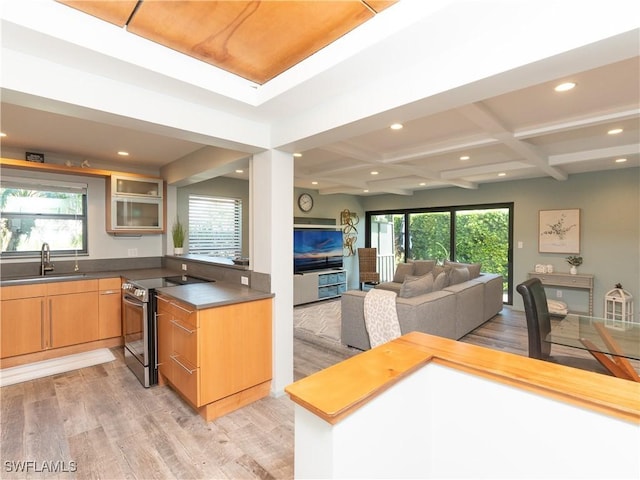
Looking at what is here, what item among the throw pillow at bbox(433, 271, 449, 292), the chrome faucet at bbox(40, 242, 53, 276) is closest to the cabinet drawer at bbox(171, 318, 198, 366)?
the chrome faucet at bbox(40, 242, 53, 276)

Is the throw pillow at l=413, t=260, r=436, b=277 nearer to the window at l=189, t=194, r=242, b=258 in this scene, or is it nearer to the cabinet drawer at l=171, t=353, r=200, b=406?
the window at l=189, t=194, r=242, b=258

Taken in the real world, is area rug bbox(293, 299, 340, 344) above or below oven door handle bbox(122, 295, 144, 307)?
below

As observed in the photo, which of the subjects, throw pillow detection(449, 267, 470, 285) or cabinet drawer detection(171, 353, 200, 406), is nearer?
cabinet drawer detection(171, 353, 200, 406)

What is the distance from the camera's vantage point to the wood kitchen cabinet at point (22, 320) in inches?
118

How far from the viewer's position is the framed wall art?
5.17 m

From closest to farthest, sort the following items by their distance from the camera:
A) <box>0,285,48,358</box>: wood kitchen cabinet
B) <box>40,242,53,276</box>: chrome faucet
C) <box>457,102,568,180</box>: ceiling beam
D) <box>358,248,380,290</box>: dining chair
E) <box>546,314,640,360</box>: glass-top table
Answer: <box>546,314,640,360</box>: glass-top table < <box>457,102,568,180</box>: ceiling beam < <box>0,285,48,358</box>: wood kitchen cabinet < <box>40,242,53,276</box>: chrome faucet < <box>358,248,380,290</box>: dining chair

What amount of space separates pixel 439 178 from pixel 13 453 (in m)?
5.69

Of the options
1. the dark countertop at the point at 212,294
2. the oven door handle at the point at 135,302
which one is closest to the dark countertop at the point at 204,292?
the dark countertop at the point at 212,294

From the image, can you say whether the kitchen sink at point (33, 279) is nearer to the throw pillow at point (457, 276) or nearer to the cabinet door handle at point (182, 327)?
the cabinet door handle at point (182, 327)

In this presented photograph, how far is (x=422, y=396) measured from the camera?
1.29 meters

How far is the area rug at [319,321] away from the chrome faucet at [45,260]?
10.2 feet

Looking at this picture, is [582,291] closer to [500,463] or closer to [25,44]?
[500,463]

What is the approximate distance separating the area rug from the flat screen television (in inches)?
32.0

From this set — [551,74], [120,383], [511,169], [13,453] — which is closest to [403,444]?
[551,74]
